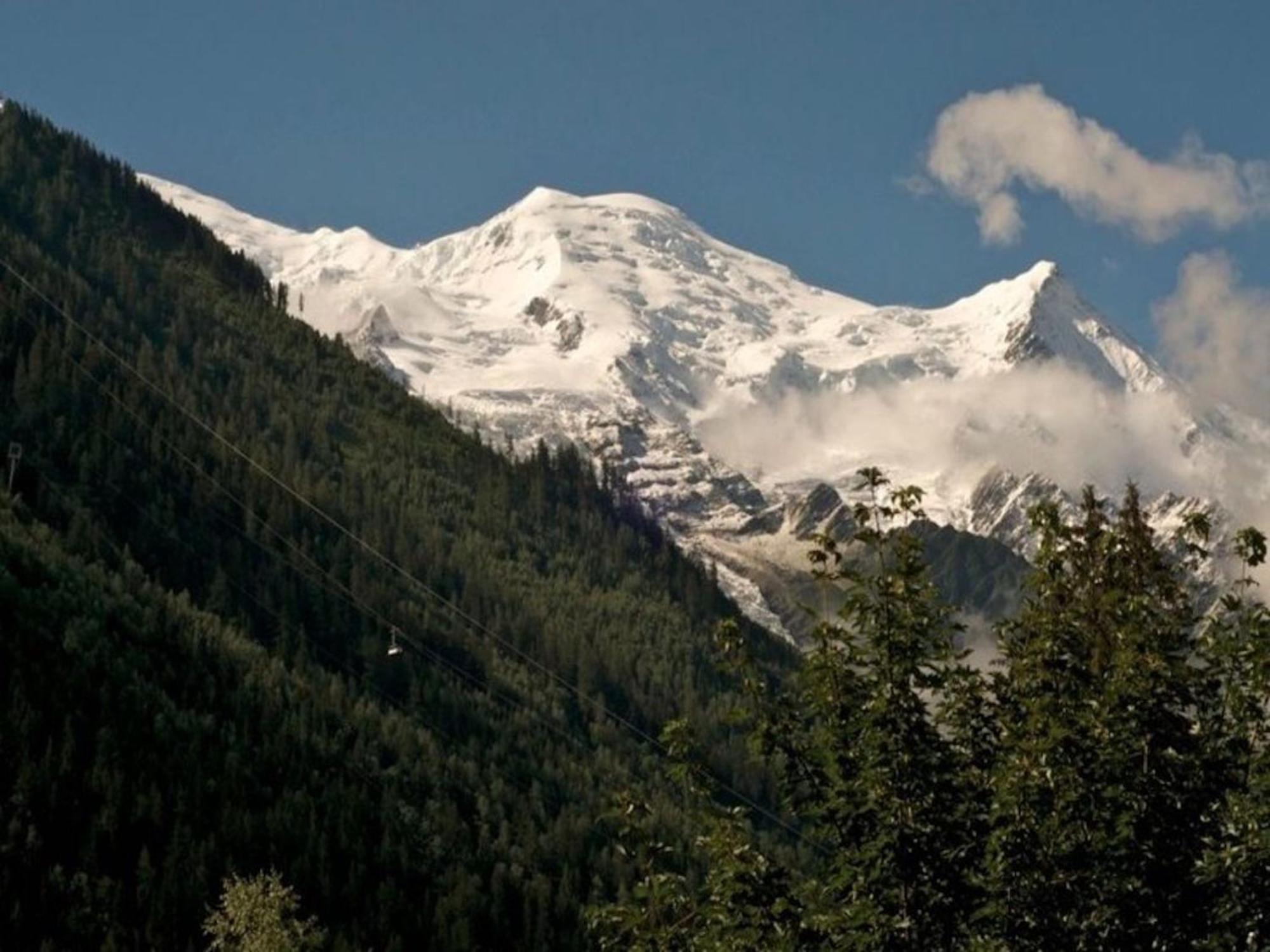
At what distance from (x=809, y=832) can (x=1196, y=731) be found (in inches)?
286

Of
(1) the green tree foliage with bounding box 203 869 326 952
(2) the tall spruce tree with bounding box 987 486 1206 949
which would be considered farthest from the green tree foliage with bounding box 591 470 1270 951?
(1) the green tree foliage with bounding box 203 869 326 952

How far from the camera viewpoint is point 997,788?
3381 centimetres

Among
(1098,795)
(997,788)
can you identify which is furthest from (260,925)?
(1098,795)

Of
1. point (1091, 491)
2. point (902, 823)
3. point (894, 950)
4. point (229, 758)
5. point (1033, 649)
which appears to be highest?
point (229, 758)

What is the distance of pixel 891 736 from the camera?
112 feet

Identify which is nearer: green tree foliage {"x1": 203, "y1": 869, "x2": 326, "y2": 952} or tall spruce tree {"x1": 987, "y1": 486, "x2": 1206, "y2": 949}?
tall spruce tree {"x1": 987, "y1": 486, "x2": 1206, "y2": 949}

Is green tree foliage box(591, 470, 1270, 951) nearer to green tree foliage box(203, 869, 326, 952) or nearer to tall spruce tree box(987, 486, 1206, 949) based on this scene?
tall spruce tree box(987, 486, 1206, 949)

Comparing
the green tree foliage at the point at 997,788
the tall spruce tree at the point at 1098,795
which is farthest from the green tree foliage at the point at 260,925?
the tall spruce tree at the point at 1098,795

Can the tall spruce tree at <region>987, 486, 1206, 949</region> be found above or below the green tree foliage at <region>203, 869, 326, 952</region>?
below

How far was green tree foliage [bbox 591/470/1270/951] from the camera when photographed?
3303 cm

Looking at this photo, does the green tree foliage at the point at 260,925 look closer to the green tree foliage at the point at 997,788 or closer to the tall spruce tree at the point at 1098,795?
the green tree foliage at the point at 997,788

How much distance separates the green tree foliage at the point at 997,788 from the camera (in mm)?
33031

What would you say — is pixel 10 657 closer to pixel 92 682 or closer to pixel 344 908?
pixel 92 682

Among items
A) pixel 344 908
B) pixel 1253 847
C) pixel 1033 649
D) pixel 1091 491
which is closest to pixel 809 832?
pixel 1033 649
